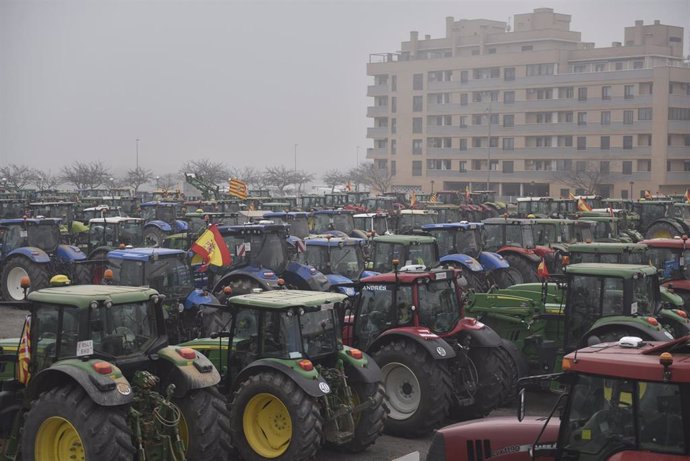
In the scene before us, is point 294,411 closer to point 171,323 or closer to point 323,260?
point 171,323

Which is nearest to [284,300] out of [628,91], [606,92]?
[628,91]

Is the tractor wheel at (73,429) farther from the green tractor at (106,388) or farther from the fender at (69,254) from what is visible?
the fender at (69,254)

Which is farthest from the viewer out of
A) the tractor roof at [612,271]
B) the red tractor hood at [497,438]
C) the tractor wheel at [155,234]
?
the tractor wheel at [155,234]

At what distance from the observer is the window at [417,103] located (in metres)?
84.2

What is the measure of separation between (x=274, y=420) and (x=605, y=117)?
63993 mm

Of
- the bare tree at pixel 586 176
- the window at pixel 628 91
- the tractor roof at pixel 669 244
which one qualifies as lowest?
the tractor roof at pixel 669 244

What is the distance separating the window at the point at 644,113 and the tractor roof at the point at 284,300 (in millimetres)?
61713

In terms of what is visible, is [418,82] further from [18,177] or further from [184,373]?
[184,373]

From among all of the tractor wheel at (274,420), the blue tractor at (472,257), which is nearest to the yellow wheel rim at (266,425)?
the tractor wheel at (274,420)

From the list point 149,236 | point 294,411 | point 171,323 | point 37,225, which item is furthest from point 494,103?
point 294,411

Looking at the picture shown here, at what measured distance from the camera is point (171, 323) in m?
16.0

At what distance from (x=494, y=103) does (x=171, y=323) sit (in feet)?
214

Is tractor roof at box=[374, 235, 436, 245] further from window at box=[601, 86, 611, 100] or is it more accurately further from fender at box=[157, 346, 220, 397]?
window at box=[601, 86, 611, 100]

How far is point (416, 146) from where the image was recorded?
84.6 meters
